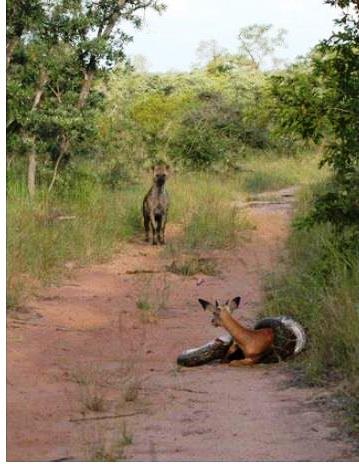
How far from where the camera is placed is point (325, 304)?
682 centimetres

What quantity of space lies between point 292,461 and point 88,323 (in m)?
3.83

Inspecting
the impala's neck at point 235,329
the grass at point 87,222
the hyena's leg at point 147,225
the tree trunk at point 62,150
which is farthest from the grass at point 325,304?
the tree trunk at point 62,150

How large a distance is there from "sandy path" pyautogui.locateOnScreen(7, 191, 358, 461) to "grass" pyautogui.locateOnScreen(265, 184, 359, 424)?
0.27 m

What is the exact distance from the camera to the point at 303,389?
5.86 m

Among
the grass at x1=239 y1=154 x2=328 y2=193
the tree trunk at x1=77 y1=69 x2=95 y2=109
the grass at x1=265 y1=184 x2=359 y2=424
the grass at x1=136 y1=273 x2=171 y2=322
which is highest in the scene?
the tree trunk at x1=77 y1=69 x2=95 y2=109

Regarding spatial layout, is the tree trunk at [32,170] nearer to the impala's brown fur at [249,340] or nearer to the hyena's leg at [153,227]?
the hyena's leg at [153,227]

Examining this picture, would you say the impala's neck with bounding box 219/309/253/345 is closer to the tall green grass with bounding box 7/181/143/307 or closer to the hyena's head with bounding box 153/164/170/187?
the tall green grass with bounding box 7/181/143/307

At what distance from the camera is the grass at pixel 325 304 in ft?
19.7

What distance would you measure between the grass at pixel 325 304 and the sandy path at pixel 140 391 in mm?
270

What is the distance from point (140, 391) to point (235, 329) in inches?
50.7

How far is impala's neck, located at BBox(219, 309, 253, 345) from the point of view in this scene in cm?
676

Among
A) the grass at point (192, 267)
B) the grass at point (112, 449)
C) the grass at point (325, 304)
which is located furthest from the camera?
the grass at point (192, 267)

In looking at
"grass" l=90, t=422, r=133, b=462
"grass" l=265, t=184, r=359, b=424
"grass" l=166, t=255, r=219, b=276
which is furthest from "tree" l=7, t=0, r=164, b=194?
"grass" l=90, t=422, r=133, b=462

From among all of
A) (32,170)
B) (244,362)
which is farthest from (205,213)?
(244,362)
